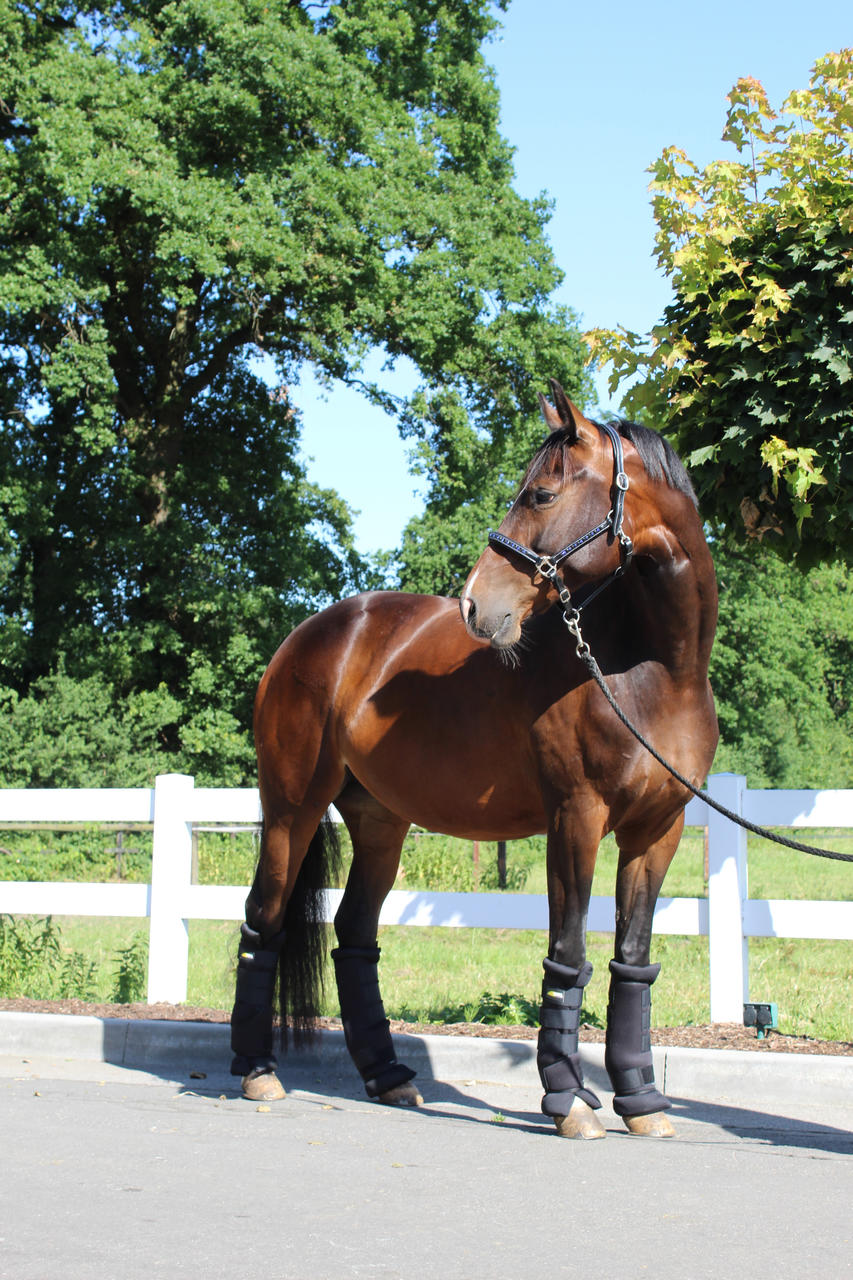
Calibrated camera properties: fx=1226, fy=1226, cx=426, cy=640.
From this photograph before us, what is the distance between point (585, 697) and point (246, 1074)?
2.25 m

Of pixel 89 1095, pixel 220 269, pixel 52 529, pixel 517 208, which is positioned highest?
pixel 517 208

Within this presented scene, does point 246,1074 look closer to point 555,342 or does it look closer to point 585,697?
point 585,697

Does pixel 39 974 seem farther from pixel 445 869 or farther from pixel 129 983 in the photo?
pixel 445 869

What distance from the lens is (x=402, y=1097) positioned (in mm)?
5004

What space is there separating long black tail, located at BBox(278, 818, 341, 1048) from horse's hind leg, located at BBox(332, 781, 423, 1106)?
130 millimetres

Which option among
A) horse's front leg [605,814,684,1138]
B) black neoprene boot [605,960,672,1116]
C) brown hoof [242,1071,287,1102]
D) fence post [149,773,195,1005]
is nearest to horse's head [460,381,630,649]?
horse's front leg [605,814,684,1138]

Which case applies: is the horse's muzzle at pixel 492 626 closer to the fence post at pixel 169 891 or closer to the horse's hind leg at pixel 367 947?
the horse's hind leg at pixel 367 947

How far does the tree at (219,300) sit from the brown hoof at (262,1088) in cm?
1384

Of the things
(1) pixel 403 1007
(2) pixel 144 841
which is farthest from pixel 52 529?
(1) pixel 403 1007

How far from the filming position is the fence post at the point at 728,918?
592cm

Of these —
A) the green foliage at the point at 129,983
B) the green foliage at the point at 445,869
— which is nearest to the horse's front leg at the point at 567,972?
the green foliage at the point at 129,983

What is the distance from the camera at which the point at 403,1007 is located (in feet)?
23.1

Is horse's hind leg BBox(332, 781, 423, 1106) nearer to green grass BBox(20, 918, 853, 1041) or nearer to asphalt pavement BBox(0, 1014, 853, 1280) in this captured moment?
asphalt pavement BBox(0, 1014, 853, 1280)

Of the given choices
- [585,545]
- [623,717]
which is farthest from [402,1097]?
[585,545]
